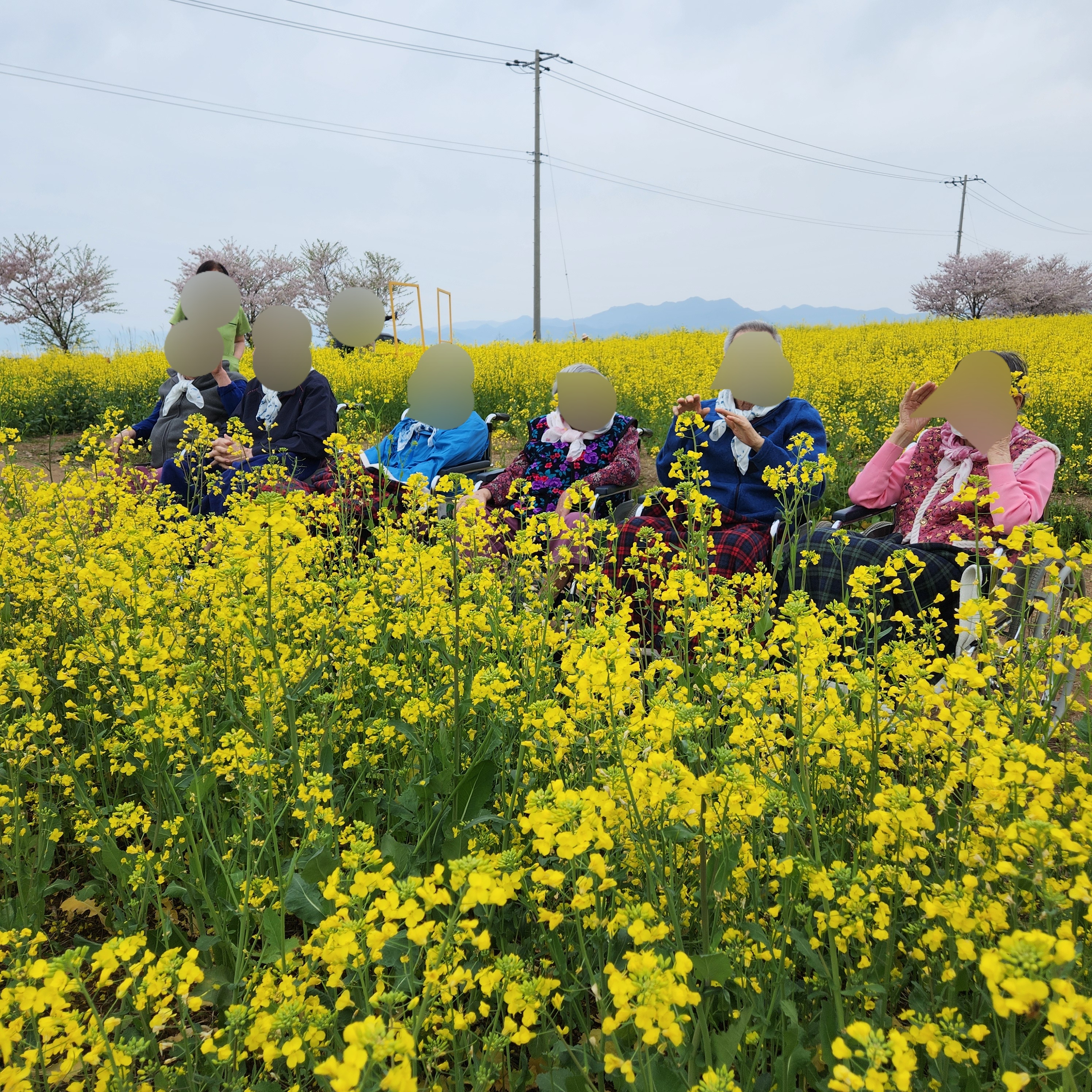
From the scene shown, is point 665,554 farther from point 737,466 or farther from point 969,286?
point 969,286

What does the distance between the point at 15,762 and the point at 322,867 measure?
95 cm

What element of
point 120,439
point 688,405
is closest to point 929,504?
point 688,405

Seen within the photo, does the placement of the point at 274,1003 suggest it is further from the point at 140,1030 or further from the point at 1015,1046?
the point at 1015,1046

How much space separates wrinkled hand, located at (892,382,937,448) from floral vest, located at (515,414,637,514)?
1.33 m

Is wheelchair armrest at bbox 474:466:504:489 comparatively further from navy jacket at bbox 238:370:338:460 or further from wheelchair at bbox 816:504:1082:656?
wheelchair at bbox 816:504:1082:656

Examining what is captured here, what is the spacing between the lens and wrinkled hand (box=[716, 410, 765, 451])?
3.36 m

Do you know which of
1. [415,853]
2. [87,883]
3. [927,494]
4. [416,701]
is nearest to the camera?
[415,853]

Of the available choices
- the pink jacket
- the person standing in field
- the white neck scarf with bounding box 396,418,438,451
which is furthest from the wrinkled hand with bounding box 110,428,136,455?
the pink jacket

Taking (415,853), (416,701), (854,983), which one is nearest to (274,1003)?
(415,853)

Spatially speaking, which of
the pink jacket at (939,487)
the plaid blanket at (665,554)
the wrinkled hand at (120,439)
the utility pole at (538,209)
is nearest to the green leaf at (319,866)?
the plaid blanket at (665,554)

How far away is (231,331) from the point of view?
18.5 feet

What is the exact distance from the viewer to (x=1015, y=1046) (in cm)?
118

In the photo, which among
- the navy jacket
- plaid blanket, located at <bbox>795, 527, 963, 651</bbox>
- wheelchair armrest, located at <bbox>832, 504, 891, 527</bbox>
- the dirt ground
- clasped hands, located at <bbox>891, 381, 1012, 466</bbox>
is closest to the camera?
plaid blanket, located at <bbox>795, 527, 963, 651</bbox>

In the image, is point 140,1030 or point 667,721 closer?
point 667,721
